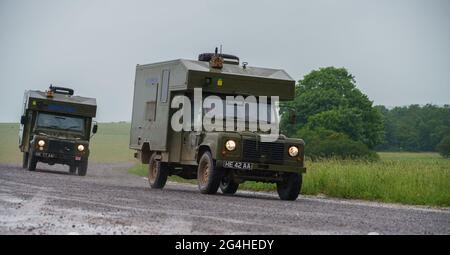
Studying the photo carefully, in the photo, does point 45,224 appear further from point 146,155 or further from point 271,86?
point 146,155

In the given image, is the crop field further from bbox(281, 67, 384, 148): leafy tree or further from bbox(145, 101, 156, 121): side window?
bbox(281, 67, 384, 148): leafy tree

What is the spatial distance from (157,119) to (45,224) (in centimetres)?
1234

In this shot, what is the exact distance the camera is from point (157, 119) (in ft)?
77.0

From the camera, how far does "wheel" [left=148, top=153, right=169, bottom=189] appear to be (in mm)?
23719

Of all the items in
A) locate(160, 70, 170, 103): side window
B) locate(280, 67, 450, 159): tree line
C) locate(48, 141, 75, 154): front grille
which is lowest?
locate(48, 141, 75, 154): front grille

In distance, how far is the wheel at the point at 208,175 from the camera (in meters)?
20.3

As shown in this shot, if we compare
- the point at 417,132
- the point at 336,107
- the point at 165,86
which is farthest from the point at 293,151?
the point at 417,132

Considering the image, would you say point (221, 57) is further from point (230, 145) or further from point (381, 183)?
point (381, 183)

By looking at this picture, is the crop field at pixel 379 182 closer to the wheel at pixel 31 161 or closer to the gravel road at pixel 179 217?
the gravel road at pixel 179 217

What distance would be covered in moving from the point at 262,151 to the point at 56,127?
52.2 feet

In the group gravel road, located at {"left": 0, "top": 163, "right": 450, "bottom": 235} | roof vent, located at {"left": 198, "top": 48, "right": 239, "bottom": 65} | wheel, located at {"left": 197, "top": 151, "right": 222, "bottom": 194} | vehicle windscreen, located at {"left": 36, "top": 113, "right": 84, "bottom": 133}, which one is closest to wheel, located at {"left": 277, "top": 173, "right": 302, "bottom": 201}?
wheel, located at {"left": 197, "top": 151, "right": 222, "bottom": 194}

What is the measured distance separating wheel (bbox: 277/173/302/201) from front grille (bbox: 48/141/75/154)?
14.5 meters

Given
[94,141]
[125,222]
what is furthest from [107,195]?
[94,141]

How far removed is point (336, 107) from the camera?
90062 millimetres
